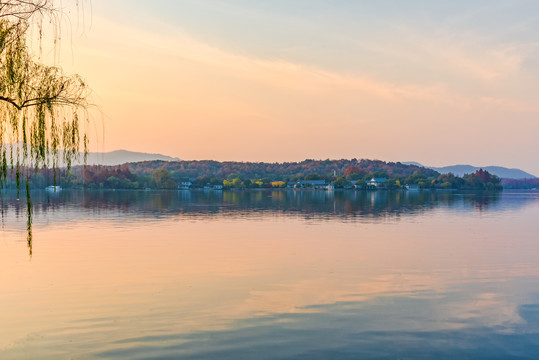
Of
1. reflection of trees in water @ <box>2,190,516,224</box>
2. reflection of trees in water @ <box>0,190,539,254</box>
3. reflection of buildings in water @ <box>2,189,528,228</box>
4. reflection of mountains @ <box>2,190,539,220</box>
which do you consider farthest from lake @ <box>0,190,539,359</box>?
reflection of trees in water @ <box>2,190,516,224</box>

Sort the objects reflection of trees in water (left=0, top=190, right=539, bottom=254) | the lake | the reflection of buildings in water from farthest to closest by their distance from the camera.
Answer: the reflection of buildings in water → reflection of trees in water (left=0, top=190, right=539, bottom=254) → the lake

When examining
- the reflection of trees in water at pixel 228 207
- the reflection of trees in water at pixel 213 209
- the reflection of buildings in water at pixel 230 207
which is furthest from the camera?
the reflection of trees in water at pixel 228 207

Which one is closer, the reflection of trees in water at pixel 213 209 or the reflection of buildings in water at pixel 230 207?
the reflection of trees in water at pixel 213 209

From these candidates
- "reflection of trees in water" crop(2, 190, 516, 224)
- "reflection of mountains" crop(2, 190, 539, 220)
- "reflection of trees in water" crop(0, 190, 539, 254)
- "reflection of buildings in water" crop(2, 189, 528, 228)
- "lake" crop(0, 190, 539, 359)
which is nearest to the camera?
"lake" crop(0, 190, 539, 359)

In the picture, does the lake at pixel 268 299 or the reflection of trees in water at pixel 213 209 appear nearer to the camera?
the lake at pixel 268 299

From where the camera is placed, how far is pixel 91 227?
191 feet

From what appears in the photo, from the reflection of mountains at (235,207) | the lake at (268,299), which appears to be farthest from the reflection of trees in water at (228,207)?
the lake at (268,299)

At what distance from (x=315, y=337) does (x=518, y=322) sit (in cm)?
863

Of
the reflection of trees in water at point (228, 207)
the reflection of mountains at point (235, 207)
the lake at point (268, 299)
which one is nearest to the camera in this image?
the lake at point (268, 299)

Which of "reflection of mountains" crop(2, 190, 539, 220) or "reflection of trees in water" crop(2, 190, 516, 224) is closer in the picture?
"reflection of mountains" crop(2, 190, 539, 220)

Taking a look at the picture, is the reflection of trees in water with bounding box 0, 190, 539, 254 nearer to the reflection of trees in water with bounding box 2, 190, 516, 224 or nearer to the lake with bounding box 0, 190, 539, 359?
the reflection of trees in water with bounding box 2, 190, 516, 224

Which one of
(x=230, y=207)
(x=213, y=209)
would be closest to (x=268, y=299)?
(x=213, y=209)

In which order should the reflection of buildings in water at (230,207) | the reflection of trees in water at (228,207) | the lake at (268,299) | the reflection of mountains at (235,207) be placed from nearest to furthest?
the lake at (268,299), the reflection of buildings in water at (230,207), the reflection of mountains at (235,207), the reflection of trees in water at (228,207)

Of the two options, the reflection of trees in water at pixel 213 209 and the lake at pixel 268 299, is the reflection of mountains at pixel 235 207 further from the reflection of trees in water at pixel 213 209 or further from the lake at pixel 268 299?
the lake at pixel 268 299
